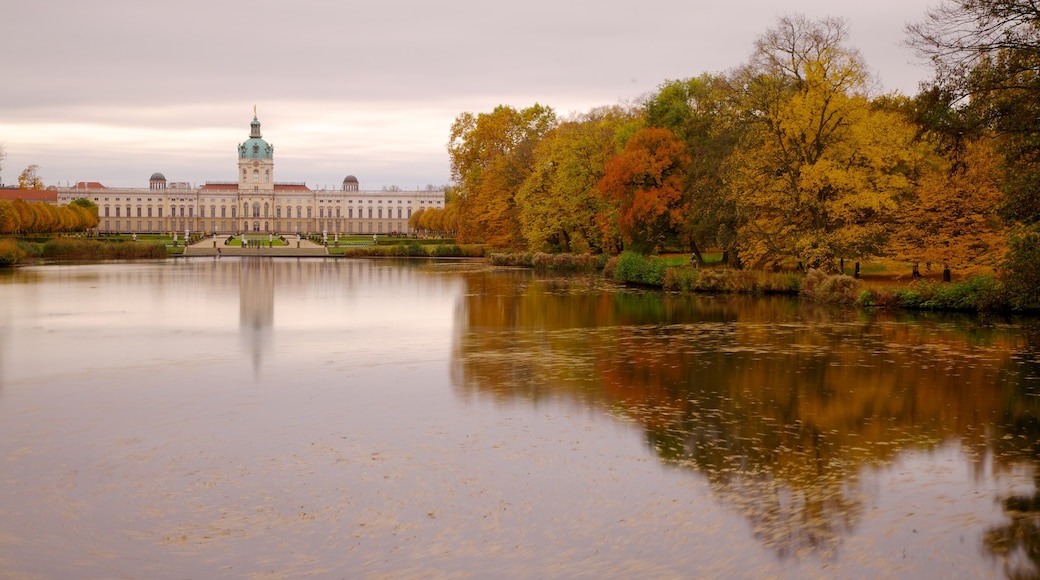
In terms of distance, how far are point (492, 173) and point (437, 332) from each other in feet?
126

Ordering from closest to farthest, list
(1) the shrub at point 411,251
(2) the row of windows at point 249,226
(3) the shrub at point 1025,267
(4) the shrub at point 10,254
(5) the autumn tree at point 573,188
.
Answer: (3) the shrub at point 1025,267 < (5) the autumn tree at point 573,188 < (4) the shrub at point 10,254 < (1) the shrub at point 411,251 < (2) the row of windows at point 249,226

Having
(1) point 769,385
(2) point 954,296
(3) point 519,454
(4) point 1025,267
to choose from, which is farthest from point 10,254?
(4) point 1025,267

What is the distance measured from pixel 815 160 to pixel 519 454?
2519 centimetres

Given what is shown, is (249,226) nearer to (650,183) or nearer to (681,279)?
(650,183)

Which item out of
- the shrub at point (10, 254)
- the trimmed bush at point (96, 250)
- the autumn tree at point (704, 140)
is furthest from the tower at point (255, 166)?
the autumn tree at point (704, 140)

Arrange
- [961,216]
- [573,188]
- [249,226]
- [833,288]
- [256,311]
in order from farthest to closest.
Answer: [249,226], [573,188], [833,288], [961,216], [256,311]

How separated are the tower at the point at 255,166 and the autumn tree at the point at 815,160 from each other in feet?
447

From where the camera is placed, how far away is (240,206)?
15875 centimetres

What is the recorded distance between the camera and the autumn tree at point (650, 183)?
124ft

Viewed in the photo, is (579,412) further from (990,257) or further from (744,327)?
(990,257)

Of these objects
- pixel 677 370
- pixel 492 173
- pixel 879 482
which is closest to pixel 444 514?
pixel 879 482

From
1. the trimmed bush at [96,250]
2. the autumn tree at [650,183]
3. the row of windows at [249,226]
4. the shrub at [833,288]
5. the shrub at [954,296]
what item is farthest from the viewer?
the row of windows at [249,226]

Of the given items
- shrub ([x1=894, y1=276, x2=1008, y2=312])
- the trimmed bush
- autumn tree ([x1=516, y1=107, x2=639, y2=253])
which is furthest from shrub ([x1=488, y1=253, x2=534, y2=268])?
shrub ([x1=894, y1=276, x2=1008, y2=312])

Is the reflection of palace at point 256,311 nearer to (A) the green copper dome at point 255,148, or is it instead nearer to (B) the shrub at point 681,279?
(B) the shrub at point 681,279
